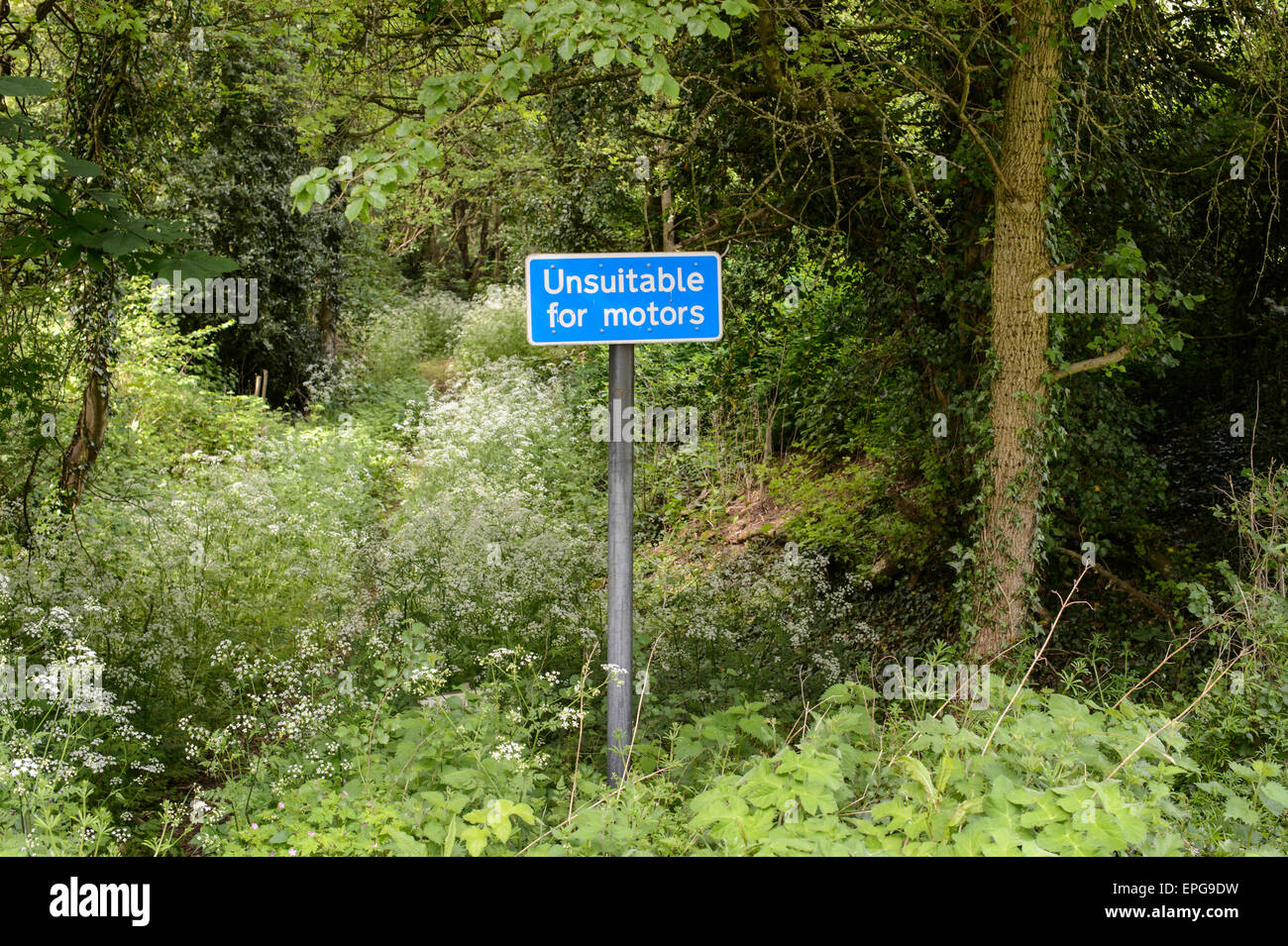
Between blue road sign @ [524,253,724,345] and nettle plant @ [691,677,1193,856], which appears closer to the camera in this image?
nettle plant @ [691,677,1193,856]

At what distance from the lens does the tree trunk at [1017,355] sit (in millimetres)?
5422

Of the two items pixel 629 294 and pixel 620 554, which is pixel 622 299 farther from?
pixel 620 554

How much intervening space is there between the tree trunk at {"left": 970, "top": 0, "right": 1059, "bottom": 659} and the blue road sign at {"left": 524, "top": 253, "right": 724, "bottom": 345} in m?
2.74

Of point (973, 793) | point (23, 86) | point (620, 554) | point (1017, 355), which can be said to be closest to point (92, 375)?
point (23, 86)

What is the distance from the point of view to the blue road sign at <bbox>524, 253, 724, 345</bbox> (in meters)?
3.65

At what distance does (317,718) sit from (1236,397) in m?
7.96

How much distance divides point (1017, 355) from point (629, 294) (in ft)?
9.94

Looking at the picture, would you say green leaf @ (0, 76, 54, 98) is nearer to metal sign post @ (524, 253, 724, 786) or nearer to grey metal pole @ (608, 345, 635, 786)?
metal sign post @ (524, 253, 724, 786)

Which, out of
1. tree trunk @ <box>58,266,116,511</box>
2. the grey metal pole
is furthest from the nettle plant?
tree trunk @ <box>58,266,116,511</box>

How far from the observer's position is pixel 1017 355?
5.67 meters

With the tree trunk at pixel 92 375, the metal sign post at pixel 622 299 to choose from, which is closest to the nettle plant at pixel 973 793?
the metal sign post at pixel 622 299

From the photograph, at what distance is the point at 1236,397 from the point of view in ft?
27.2

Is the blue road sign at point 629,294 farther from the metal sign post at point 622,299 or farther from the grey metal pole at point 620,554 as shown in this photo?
the grey metal pole at point 620,554
